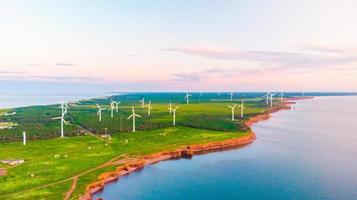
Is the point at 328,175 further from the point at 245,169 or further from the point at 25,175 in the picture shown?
the point at 25,175

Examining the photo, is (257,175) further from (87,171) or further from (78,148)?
(78,148)

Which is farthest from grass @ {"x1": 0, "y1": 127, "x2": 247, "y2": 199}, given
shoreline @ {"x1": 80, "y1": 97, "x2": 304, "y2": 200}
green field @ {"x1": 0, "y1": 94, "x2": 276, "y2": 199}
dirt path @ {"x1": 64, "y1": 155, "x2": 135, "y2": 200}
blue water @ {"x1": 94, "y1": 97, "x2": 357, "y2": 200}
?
blue water @ {"x1": 94, "y1": 97, "x2": 357, "y2": 200}

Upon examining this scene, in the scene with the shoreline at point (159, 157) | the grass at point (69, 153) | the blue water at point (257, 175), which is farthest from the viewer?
the shoreline at point (159, 157)

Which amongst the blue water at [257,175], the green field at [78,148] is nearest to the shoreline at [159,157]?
the green field at [78,148]

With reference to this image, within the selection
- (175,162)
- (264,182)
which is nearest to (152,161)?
(175,162)

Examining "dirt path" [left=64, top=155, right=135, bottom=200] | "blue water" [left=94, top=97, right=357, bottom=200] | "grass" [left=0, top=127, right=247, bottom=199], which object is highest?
"grass" [left=0, top=127, right=247, bottom=199]

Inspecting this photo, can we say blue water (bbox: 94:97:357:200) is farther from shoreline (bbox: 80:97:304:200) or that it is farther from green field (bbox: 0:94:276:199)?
green field (bbox: 0:94:276:199)

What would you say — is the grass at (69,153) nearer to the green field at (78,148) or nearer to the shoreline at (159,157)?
the green field at (78,148)

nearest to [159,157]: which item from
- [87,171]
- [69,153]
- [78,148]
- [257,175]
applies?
[78,148]
